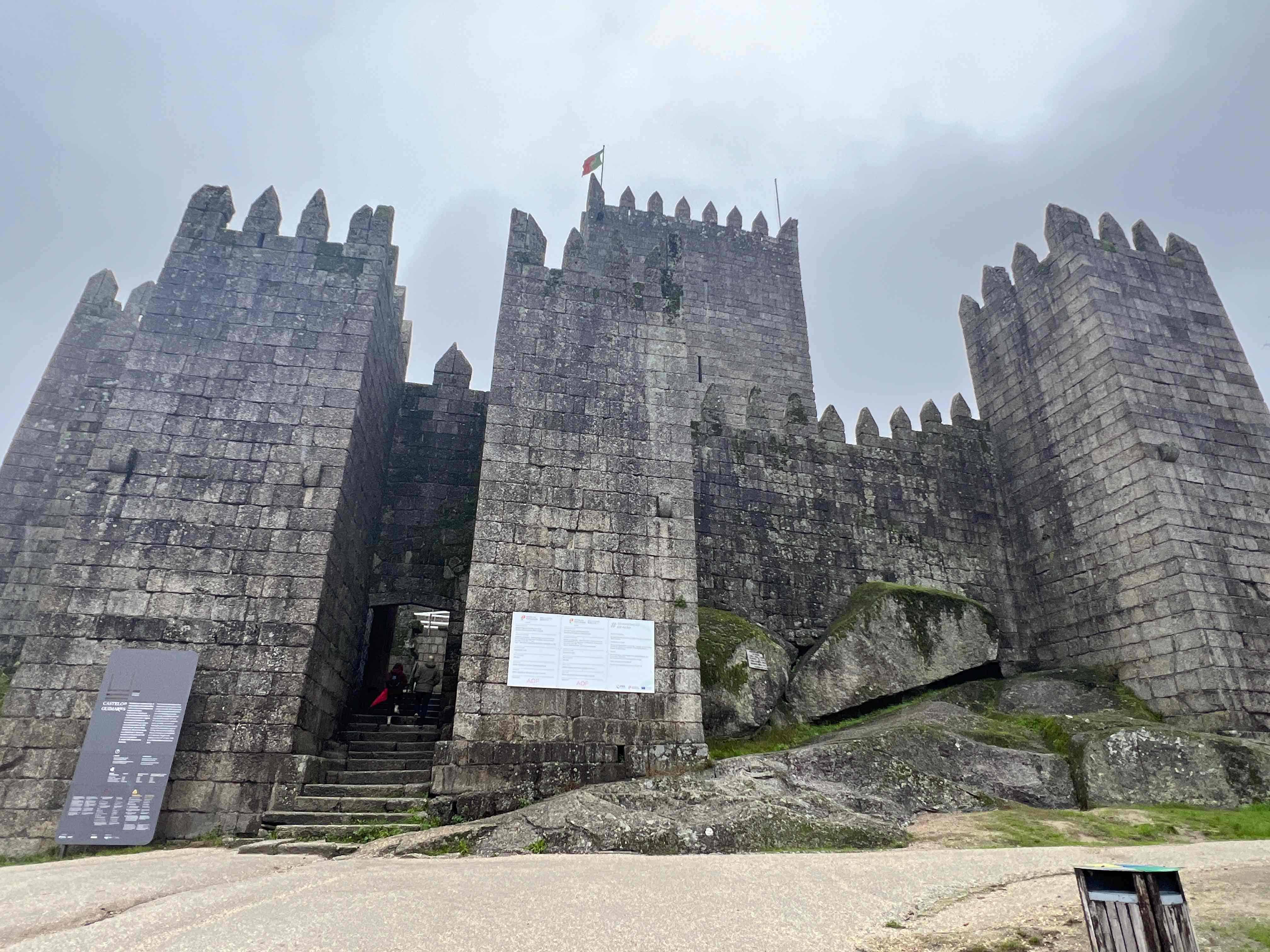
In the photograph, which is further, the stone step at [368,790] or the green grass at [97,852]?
Result: the stone step at [368,790]

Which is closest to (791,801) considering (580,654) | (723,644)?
(580,654)

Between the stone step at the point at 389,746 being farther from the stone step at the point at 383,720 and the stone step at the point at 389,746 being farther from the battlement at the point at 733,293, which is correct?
the battlement at the point at 733,293

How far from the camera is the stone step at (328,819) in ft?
26.2

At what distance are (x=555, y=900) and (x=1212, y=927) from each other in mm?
4028

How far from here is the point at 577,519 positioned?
9.92 m

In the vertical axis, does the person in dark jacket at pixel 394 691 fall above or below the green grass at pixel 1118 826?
above

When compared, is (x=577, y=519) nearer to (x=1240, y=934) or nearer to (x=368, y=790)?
(x=368, y=790)

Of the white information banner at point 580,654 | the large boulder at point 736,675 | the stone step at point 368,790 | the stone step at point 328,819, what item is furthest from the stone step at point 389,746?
the large boulder at point 736,675

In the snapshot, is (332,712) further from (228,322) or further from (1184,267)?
(1184,267)

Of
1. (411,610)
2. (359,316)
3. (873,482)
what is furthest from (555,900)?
(411,610)

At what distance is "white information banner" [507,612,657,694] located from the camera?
9031 mm

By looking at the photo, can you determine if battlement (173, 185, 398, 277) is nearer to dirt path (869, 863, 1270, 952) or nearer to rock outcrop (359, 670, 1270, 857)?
rock outcrop (359, 670, 1270, 857)

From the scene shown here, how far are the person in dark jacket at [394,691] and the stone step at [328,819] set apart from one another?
A: 3512 millimetres

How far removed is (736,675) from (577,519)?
11.4 ft
